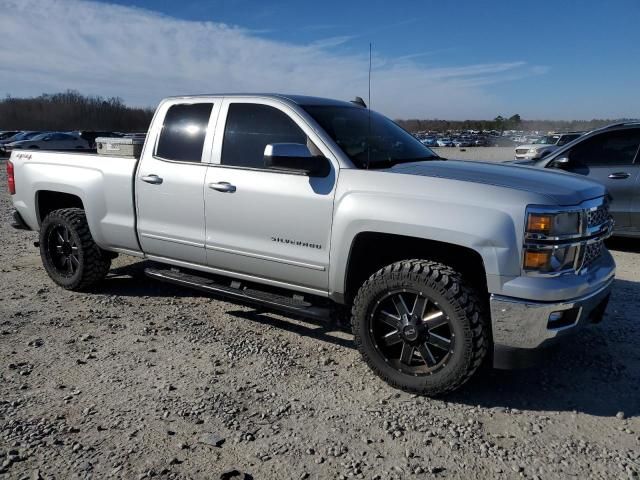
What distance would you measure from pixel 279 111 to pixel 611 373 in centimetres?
305

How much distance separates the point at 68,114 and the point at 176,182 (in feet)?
320

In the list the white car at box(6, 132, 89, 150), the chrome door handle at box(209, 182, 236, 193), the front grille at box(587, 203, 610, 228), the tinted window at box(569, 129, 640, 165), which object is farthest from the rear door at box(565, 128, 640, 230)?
the white car at box(6, 132, 89, 150)

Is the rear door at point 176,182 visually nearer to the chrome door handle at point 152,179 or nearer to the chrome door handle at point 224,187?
the chrome door handle at point 152,179

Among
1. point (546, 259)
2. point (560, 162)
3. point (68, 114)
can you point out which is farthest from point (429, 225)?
point (68, 114)

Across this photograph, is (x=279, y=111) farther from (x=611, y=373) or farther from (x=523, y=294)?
(x=611, y=373)

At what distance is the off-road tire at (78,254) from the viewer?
5254 millimetres

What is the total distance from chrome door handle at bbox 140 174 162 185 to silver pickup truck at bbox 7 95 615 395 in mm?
34

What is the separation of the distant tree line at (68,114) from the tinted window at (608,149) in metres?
79.7

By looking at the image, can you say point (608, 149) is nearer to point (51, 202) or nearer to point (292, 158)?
point (292, 158)

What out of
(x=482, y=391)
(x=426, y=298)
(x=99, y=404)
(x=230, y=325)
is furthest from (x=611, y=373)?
(x=99, y=404)

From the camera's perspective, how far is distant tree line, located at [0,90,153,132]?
84.3 metres

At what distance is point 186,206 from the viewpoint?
4.42 m

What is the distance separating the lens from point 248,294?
4188 mm

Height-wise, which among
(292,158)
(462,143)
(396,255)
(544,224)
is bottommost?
(462,143)
